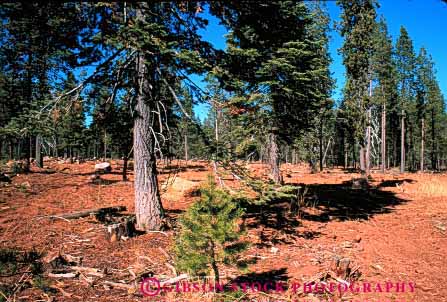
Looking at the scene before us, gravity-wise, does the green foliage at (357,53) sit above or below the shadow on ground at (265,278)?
above

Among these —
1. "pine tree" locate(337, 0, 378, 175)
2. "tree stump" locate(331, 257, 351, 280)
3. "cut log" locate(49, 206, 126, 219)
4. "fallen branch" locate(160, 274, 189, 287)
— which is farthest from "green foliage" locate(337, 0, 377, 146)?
"fallen branch" locate(160, 274, 189, 287)

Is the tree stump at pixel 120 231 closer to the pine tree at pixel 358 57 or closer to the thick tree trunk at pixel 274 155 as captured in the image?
the thick tree trunk at pixel 274 155

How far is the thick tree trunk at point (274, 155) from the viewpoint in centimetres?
1309

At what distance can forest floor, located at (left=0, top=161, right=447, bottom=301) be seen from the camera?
15.0 feet

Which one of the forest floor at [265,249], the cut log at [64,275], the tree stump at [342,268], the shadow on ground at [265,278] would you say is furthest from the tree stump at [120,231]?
the tree stump at [342,268]

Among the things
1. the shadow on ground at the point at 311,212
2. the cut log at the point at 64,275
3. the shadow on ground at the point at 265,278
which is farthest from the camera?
the shadow on ground at the point at 311,212

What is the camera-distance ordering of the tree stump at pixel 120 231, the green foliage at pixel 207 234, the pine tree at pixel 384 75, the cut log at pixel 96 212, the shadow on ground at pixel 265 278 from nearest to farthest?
the green foliage at pixel 207 234
the shadow on ground at pixel 265 278
the tree stump at pixel 120 231
the cut log at pixel 96 212
the pine tree at pixel 384 75

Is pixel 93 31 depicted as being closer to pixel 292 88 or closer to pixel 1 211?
pixel 1 211

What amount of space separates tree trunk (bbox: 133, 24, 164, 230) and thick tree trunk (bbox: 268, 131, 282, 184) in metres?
6.94

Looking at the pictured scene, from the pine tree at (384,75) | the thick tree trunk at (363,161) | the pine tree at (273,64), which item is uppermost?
the pine tree at (384,75)

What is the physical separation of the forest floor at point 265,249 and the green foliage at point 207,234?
75cm

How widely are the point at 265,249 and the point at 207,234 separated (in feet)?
11.8

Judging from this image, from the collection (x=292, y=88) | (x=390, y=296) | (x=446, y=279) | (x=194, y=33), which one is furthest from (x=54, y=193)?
(x=446, y=279)

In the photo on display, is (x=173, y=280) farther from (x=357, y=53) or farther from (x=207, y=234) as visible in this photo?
(x=357, y=53)
